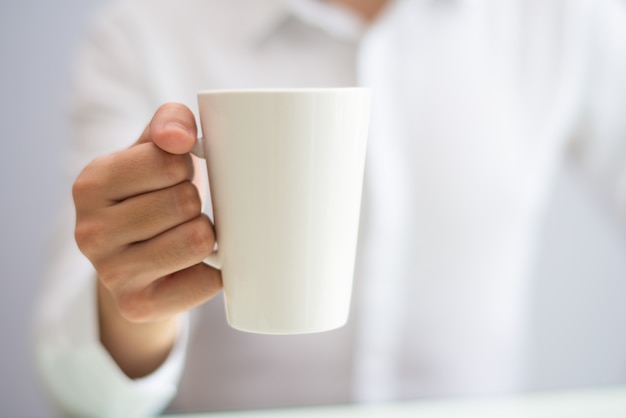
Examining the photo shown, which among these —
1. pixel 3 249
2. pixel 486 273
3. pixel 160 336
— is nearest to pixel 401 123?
pixel 486 273

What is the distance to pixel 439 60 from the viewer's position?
934 mm

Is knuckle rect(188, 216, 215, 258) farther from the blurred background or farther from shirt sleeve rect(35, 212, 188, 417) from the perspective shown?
the blurred background

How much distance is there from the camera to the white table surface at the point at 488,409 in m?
0.58

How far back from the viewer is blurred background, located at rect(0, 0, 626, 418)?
1.25 m

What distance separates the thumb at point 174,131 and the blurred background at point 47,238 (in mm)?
914

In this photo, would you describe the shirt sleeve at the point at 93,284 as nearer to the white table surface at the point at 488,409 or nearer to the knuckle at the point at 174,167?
the white table surface at the point at 488,409

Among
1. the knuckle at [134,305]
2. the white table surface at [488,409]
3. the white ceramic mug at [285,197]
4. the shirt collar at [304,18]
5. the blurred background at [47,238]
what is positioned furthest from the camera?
the blurred background at [47,238]

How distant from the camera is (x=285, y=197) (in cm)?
36

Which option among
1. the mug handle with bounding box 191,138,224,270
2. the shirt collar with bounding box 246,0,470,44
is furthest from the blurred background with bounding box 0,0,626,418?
the mug handle with bounding box 191,138,224,270

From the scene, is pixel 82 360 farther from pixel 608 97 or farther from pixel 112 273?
pixel 608 97

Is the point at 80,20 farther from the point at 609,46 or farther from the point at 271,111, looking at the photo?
the point at 271,111

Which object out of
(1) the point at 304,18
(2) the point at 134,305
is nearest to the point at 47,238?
(1) the point at 304,18

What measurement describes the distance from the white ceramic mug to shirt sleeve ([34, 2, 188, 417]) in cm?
26

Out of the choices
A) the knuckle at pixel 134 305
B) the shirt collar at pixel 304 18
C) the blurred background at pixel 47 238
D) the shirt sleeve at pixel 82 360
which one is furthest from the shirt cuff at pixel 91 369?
the blurred background at pixel 47 238
